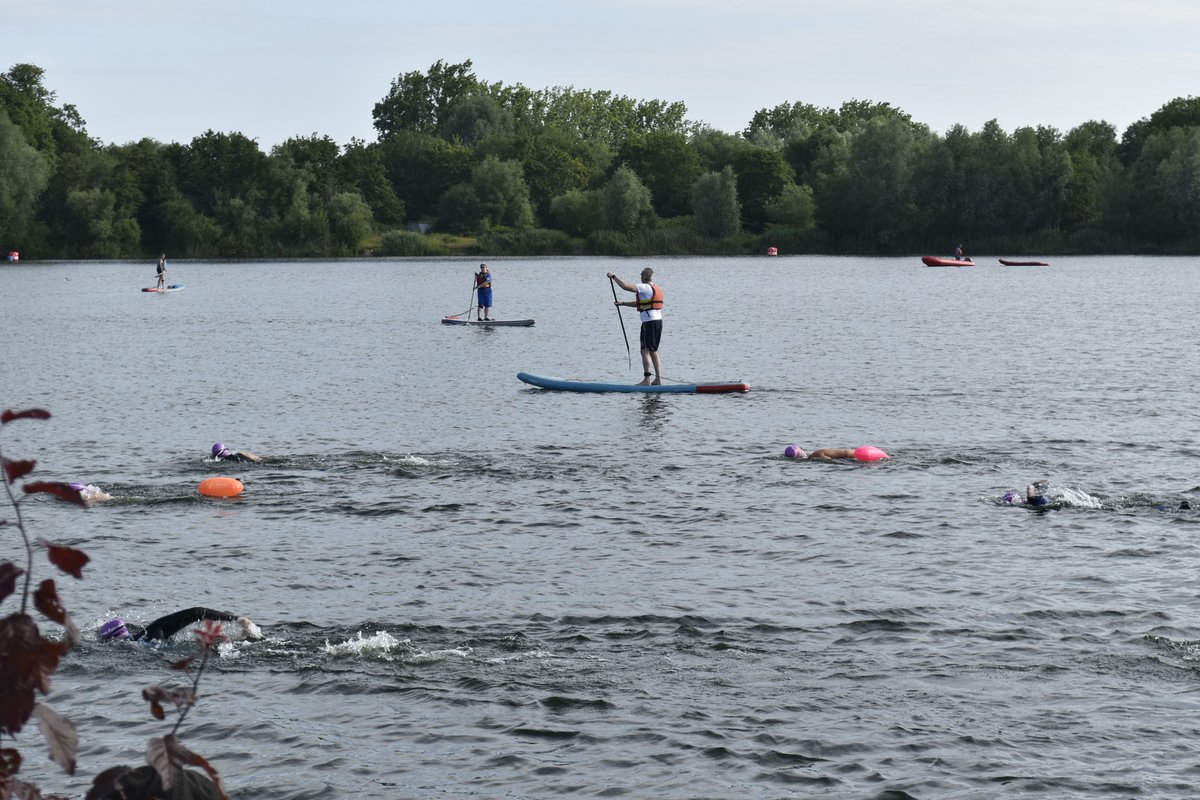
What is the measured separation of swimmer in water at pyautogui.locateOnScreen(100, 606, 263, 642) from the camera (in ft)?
44.7

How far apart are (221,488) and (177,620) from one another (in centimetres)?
807

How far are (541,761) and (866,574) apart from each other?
6.70m

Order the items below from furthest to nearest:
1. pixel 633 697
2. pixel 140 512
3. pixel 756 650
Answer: pixel 140 512 < pixel 756 650 < pixel 633 697

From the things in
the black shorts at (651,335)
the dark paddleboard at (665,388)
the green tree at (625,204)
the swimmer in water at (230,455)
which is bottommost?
the swimmer in water at (230,455)

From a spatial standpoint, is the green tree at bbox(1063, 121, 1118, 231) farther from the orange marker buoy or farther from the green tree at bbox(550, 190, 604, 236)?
the orange marker buoy

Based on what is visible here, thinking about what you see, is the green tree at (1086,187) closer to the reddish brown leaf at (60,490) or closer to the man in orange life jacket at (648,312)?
the man in orange life jacket at (648,312)

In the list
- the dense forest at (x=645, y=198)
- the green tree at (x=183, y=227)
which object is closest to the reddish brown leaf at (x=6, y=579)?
the dense forest at (x=645, y=198)

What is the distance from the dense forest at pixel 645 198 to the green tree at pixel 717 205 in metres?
0.15

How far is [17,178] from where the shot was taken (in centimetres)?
13262

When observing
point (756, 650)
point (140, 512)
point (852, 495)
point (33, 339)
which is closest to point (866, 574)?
point (756, 650)

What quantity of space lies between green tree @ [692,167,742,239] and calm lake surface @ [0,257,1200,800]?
106 metres

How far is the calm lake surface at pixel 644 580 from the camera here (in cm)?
1130

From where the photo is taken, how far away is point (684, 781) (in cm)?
1077

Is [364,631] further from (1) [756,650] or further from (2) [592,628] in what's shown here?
(1) [756,650]
